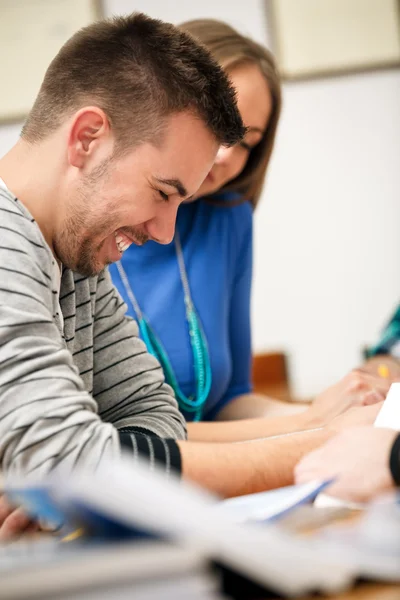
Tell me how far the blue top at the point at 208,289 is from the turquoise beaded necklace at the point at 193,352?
0.04 ft

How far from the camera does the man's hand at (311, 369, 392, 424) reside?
1.25 m

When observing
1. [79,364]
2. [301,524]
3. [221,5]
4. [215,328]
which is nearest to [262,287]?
[221,5]

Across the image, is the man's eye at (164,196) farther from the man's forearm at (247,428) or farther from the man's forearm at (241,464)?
the man's forearm at (247,428)

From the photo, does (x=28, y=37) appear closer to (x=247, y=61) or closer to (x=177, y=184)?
(x=247, y=61)

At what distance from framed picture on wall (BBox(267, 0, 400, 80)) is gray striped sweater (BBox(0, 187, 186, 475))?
2144 mm

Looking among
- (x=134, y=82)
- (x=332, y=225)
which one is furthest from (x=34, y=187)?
(x=332, y=225)

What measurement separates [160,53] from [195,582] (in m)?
0.85

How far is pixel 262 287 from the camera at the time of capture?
10.3 feet

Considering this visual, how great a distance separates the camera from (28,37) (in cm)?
308

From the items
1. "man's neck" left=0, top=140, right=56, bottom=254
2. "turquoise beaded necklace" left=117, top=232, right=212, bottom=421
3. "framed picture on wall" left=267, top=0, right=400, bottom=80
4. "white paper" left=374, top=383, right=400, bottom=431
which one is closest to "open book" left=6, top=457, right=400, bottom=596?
"white paper" left=374, top=383, right=400, bottom=431

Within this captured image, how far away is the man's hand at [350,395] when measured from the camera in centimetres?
125

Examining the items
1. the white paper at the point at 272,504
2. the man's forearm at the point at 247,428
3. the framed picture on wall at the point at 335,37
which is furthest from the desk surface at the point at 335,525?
the framed picture on wall at the point at 335,37

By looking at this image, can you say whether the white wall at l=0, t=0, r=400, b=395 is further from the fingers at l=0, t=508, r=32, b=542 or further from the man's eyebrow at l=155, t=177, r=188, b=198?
the fingers at l=0, t=508, r=32, b=542

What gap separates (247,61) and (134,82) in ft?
2.18
